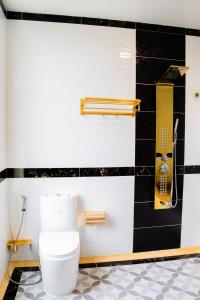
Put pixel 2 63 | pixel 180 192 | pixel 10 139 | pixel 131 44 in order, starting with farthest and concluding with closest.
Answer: pixel 180 192 < pixel 131 44 < pixel 10 139 < pixel 2 63

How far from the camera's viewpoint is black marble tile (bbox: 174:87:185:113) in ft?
7.68

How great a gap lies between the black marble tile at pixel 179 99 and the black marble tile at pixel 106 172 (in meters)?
0.83

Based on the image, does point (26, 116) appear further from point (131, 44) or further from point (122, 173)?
point (131, 44)

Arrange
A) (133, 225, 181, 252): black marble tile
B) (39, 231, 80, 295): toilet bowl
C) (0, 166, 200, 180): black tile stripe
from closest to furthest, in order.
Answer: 1. (39, 231, 80, 295): toilet bowl
2. (0, 166, 200, 180): black tile stripe
3. (133, 225, 181, 252): black marble tile

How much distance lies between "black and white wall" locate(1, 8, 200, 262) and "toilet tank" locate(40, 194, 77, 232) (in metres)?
0.15

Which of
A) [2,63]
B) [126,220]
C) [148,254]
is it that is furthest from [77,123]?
[148,254]

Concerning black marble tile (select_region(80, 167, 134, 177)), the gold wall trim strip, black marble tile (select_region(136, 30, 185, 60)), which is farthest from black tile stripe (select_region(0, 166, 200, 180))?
black marble tile (select_region(136, 30, 185, 60))

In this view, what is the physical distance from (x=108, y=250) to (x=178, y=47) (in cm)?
233

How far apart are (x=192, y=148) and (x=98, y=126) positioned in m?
1.10

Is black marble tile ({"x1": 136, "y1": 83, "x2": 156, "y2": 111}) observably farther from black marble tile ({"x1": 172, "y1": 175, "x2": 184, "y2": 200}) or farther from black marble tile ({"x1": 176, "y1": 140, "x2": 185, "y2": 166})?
black marble tile ({"x1": 172, "y1": 175, "x2": 184, "y2": 200})

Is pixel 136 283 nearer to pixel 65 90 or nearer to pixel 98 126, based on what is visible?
pixel 98 126

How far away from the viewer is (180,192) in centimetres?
242

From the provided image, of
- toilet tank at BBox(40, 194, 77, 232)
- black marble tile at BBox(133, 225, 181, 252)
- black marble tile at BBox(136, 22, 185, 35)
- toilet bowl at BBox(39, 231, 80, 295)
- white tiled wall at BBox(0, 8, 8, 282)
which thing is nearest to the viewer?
toilet bowl at BBox(39, 231, 80, 295)

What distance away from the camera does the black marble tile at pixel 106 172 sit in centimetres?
222
